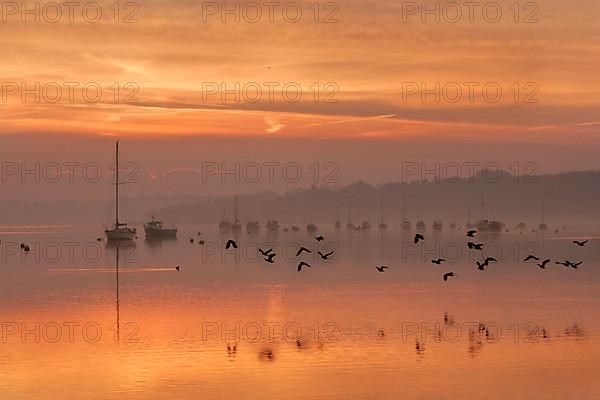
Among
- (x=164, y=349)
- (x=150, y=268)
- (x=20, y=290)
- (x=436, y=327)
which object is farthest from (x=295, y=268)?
(x=164, y=349)

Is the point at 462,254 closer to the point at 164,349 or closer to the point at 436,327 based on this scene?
the point at 436,327

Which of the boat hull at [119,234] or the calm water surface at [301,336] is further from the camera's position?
the boat hull at [119,234]

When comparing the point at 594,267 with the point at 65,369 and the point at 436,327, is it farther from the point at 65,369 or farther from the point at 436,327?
the point at 65,369

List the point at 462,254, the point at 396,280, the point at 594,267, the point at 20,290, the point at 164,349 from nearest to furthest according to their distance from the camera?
the point at 164,349
the point at 20,290
the point at 396,280
the point at 594,267
the point at 462,254

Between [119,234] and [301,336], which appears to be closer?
[301,336]

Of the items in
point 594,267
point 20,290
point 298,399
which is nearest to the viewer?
point 298,399

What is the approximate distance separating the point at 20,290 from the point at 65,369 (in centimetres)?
4165

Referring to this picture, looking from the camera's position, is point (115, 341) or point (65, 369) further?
Result: point (115, 341)

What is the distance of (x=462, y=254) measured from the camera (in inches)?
5512

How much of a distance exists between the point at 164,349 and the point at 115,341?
12.8ft

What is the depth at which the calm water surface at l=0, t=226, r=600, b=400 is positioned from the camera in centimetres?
3619

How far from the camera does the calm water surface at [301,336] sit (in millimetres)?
36188

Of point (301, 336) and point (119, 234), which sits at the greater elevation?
point (119, 234)

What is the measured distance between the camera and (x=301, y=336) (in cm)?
4950
